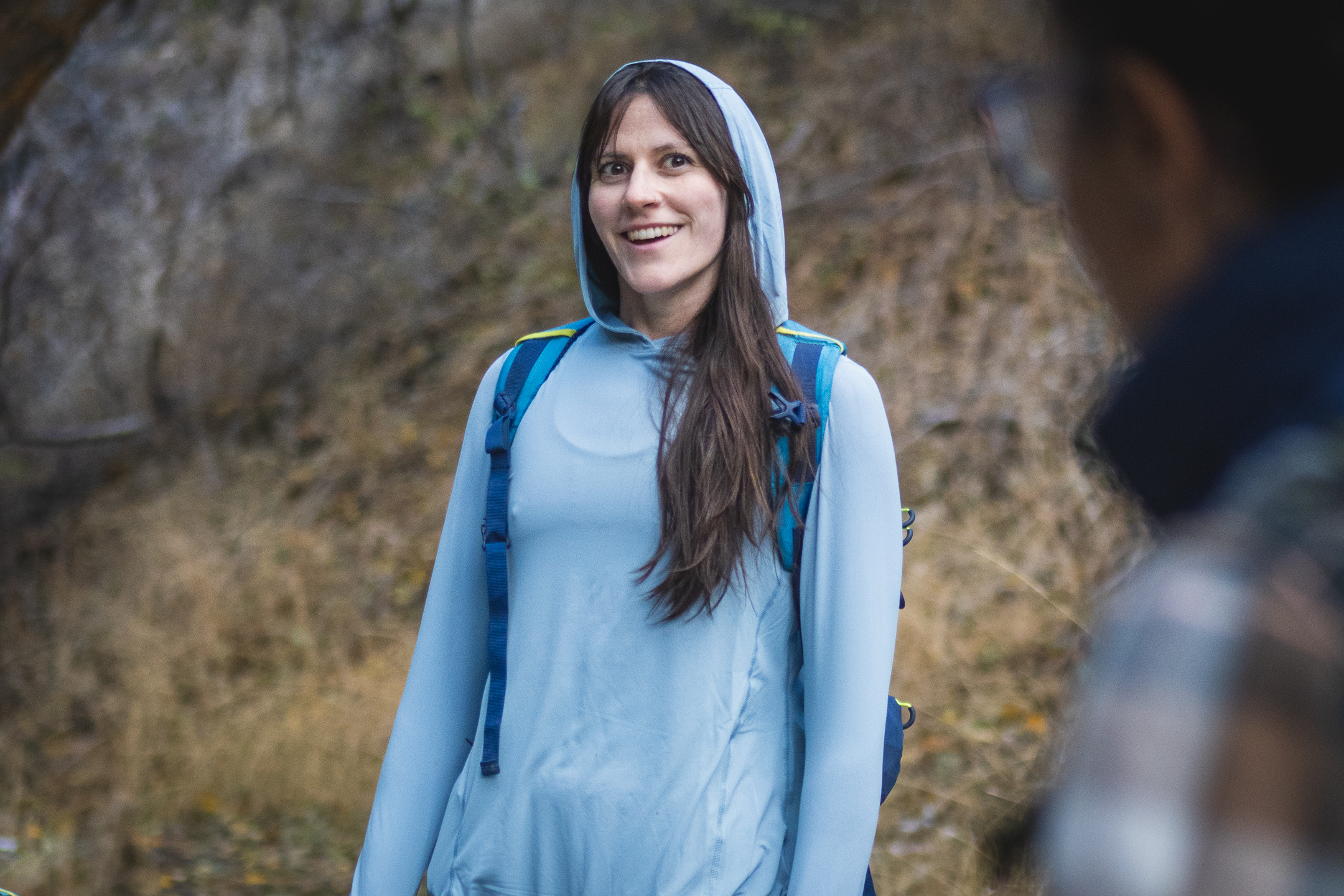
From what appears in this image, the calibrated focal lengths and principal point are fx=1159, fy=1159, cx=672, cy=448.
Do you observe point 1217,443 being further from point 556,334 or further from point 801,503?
point 556,334

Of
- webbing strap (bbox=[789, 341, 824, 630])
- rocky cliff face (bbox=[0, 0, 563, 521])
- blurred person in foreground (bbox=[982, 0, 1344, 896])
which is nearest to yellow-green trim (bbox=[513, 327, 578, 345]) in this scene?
webbing strap (bbox=[789, 341, 824, 630])

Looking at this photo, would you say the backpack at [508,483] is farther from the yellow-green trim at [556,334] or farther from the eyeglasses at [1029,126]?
the eyeglasses at [1029,126]

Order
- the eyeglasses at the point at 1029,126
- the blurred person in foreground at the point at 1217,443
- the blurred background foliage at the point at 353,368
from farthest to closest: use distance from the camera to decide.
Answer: the blurred background foliage at the point at 353,368 → the eyeglasses at the point at 1029,126 → the blurred person in foreground at the point at 1217,443

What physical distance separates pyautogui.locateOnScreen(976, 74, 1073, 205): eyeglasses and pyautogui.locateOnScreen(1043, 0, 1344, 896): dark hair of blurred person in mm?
31

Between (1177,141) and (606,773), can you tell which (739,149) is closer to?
(606,773)

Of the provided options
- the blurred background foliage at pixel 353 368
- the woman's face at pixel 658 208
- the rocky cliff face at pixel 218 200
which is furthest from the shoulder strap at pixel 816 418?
the rocky cliff face at pixel 218 200

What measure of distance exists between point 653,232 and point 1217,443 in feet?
4.70

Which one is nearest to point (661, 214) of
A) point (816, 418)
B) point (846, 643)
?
point (816, 418)

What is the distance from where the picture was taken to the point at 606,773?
1746 millimetres

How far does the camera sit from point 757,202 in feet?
6.70

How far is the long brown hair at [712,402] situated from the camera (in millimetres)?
1750

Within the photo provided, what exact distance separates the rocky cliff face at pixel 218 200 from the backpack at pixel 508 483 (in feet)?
20.0

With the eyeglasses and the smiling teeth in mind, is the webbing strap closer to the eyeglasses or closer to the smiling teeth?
the smiling teeth

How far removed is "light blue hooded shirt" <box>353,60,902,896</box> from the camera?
1706mm
